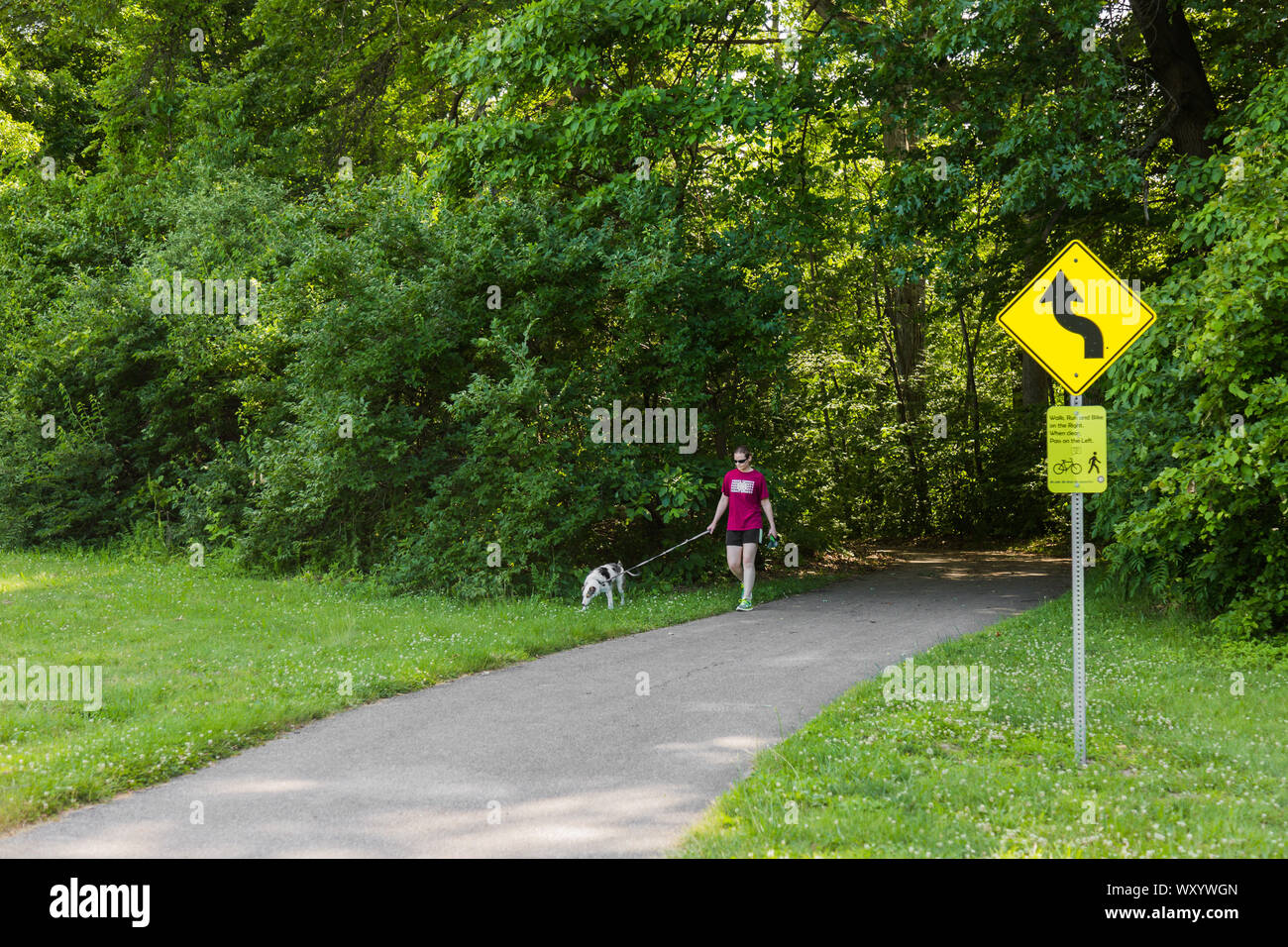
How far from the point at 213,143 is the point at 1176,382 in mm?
20700

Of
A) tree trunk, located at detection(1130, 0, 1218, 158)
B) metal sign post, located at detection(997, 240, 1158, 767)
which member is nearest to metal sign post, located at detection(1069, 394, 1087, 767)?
metal sign post, located at detection(997, 240, 1158, 767)

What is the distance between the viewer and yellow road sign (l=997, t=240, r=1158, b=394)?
22.4 ft

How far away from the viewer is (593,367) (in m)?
15.7

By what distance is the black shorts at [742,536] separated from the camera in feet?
46.1

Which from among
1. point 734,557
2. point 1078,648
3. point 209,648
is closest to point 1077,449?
point 1078,648

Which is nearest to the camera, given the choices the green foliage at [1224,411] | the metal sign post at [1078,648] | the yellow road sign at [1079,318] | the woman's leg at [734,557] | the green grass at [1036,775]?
the green grass at [1036,775]

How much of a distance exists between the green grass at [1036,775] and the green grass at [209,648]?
3896mm

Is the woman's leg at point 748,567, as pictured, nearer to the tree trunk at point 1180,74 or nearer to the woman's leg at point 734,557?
the woman's leg at point 734,557

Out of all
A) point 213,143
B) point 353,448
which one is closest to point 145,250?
point 213,143

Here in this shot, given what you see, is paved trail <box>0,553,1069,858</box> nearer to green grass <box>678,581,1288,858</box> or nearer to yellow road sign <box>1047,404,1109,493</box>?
green grass <box>678,581,1288,858</box>

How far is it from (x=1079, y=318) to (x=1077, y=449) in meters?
0.98

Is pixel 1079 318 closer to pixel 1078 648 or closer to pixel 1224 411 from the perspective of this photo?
pixel 1078 648

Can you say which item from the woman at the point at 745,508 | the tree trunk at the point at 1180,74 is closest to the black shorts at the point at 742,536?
the woman at the point at 745,508

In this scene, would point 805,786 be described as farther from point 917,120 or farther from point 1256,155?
point 917,120
